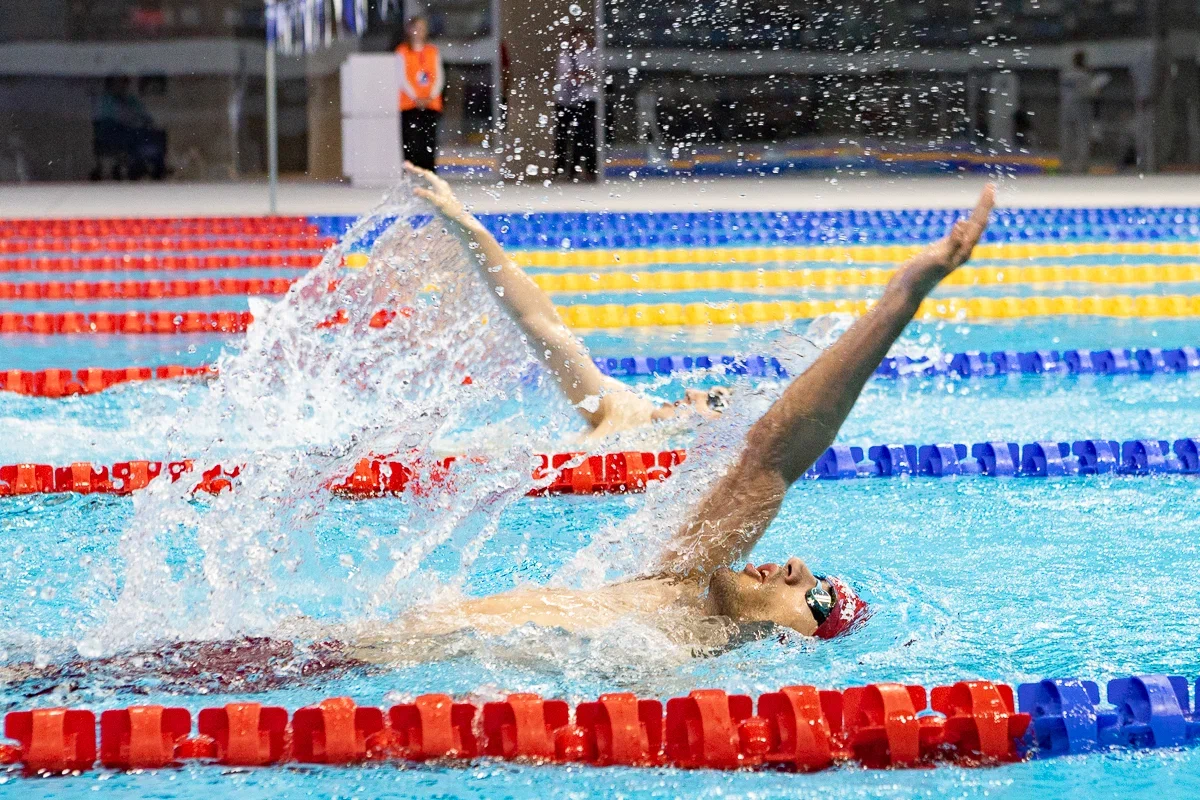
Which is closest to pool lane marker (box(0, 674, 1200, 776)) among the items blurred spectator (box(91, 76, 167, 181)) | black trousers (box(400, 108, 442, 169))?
black trousers (box(400, 108, 442, 169))

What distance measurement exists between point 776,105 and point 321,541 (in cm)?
1274

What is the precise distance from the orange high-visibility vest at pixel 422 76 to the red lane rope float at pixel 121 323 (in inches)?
178

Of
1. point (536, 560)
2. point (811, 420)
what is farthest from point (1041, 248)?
point (811, 420)

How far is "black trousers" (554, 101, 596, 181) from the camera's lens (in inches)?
522

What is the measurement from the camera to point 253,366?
3.68 m

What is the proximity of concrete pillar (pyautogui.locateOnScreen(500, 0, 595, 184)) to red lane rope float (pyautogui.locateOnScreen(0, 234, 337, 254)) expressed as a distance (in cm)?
484

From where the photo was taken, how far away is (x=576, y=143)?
523 inches

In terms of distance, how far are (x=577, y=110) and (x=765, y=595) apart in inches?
448

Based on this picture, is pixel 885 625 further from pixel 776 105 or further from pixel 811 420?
pixel 776 105

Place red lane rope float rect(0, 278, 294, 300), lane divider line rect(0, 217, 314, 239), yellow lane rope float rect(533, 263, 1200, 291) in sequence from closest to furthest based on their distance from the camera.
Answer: red lane rope float rect(0, 278, 294, 300)
yellow lane rope float rect(533, 263, 1200, 291)
lane divider line rect(0, 217, 314, 239)

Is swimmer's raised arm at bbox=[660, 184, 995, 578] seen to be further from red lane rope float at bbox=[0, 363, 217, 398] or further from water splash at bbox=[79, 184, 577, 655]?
red lane rope float at bbox=[0, 363, 217, 398]

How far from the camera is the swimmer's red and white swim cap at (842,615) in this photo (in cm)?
257

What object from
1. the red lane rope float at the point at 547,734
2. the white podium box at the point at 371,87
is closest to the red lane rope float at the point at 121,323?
the red lane rope float at the point at 547,734

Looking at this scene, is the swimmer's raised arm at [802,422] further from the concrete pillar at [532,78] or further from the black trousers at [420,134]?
the concrete pillar at [532,78]
